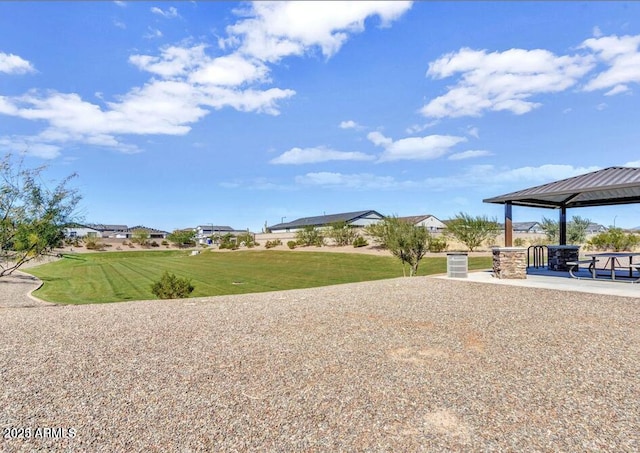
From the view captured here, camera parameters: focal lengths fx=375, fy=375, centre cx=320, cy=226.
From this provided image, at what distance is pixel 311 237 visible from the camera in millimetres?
54750

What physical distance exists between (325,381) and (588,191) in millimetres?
12198

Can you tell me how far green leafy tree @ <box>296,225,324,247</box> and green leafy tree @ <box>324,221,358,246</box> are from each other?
2.02 metres

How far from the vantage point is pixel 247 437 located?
366 centimetres

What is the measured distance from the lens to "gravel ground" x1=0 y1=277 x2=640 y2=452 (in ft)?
12.0

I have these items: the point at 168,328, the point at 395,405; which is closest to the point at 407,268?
the point at 168,328

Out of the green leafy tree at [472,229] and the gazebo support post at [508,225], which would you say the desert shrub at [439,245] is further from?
the gazebo support post at [508,225]

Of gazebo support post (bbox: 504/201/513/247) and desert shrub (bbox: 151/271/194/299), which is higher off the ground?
gazebo support post (bbox: 504/201/513/247)

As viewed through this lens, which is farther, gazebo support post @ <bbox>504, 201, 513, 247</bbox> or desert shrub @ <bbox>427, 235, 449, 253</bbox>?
desert shrub @ <bbox>427, 235, 449, 253</bbox>

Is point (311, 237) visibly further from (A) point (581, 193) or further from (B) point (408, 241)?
(A) point (581, 193)

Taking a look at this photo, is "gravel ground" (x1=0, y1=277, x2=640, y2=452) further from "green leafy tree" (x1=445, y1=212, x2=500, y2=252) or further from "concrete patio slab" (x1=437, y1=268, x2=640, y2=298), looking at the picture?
"green leafy tree" (x1=445, y1=212, x2=500, y2=252)

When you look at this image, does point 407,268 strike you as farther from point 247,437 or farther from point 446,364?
point 247,437

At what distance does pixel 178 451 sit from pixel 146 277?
2793 centimetres

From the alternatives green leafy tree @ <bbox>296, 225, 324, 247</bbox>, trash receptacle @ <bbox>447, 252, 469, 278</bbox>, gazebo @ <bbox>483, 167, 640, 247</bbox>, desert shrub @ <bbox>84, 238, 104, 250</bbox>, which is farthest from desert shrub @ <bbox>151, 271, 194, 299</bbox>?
desert shrub @ <bbox>84, 238, 104, 250</bbox>

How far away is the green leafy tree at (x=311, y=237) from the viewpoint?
5429 cm
